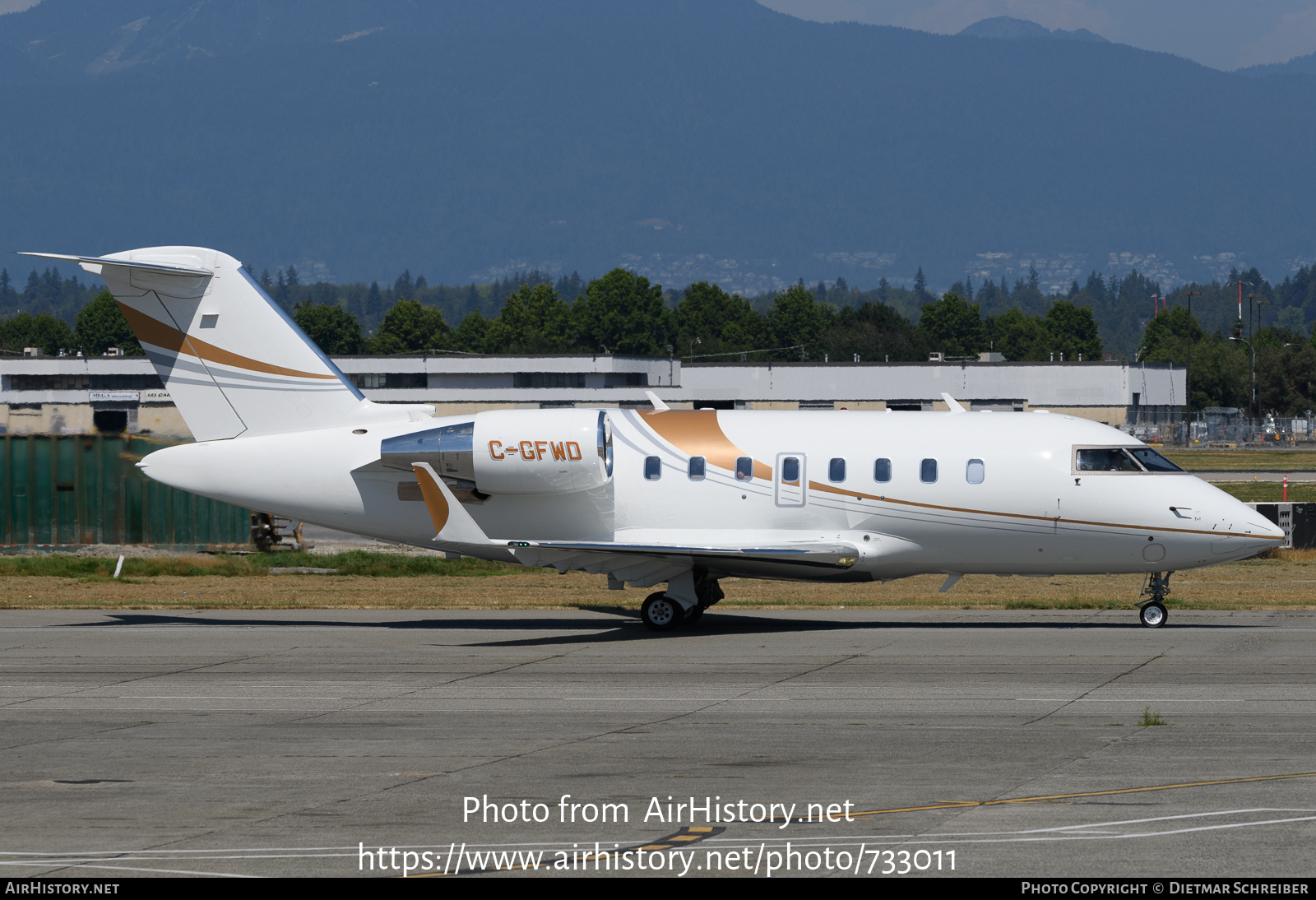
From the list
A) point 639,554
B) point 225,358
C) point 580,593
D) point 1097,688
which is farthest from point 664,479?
point 1097,688

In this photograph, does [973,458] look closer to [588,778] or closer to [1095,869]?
[588,778]

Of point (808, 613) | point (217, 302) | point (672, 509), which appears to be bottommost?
point (808, 613)

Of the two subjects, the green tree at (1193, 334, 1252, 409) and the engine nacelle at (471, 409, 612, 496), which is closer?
the engine nacelle at (471, 409, 612, 496)

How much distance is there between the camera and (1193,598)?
30672mm

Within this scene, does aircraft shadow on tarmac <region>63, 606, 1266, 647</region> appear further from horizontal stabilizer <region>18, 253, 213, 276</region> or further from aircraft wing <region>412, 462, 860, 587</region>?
horizontal stabilizer <region>18, 253, 213, 276</region>

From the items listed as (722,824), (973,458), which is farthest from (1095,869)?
(973,458)

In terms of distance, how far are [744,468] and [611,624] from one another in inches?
162

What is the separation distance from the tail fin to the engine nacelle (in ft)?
7.87

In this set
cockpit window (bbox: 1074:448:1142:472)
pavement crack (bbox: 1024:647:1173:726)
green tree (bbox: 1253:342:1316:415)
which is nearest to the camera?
pavement crack (bbox: 1024:647:1173:726)

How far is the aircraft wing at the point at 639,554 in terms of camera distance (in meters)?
24.1

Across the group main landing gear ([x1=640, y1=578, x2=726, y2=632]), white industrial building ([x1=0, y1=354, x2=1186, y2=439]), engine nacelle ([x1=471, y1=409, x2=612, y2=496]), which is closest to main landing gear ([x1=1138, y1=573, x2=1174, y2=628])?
main landing gear ([x1=640, y1=578, x2=726, y2=632])

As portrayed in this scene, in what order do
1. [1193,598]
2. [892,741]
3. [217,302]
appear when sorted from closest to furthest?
[892,741]
[217,302]
[1193,598]

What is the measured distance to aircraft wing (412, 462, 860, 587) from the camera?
79.2 ft

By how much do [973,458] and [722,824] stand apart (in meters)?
14.7
